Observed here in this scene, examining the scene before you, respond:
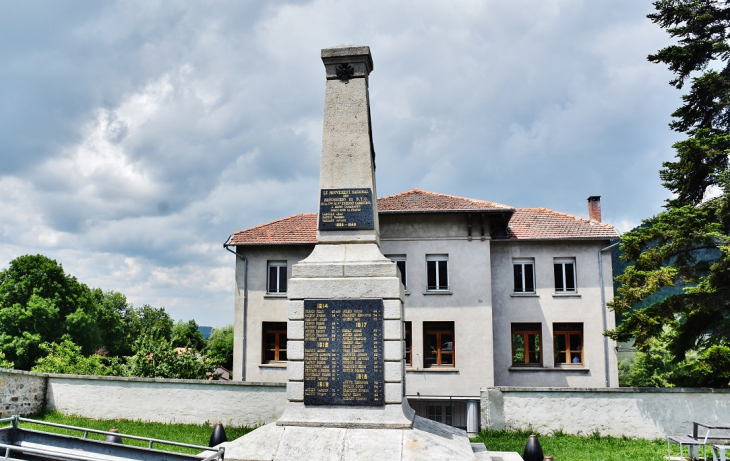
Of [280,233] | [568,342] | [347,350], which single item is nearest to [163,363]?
[280,233]

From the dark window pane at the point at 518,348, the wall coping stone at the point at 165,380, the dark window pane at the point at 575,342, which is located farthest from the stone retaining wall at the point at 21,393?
the dark window pane at the point at 575,342

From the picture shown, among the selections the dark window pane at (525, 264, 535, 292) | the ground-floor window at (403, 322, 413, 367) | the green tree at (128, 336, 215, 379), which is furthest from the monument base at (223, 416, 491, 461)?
the dark window pane at (525, 264, 535, 292)

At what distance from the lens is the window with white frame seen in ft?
73.0

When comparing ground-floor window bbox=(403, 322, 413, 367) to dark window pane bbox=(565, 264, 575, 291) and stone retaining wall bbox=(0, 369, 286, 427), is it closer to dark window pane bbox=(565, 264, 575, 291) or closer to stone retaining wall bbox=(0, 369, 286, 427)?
dark window pane bbox=(565, 264, 575, 291)

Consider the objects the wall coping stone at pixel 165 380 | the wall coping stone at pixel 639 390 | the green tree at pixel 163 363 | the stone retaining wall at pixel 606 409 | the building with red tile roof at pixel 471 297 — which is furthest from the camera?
A: the building with red tile roof at pixel 471 297

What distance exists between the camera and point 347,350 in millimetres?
9047

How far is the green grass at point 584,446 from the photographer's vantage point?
12734mm

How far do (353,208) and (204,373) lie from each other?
1405cm

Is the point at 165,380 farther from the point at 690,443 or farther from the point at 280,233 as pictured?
the point at 690,443

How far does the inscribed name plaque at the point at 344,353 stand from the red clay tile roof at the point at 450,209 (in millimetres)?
12904

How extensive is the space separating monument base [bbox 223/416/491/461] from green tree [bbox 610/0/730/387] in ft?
28.9

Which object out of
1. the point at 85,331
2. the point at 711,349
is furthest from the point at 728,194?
the point at 85,331

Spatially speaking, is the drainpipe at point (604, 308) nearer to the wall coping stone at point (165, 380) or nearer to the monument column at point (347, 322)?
the wall coping stone at point (165, 380)

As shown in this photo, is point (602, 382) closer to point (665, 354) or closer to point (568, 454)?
point (568, 454)
